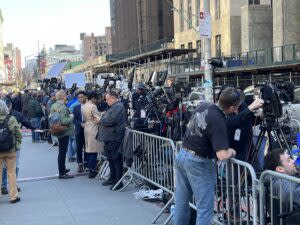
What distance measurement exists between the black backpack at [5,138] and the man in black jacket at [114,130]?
159cm

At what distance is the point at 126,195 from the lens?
24.6 ft

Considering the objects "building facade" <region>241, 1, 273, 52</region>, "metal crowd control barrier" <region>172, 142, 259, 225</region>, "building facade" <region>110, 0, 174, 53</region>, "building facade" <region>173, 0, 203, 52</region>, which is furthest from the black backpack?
"building facade" <region>110, 0, 174, 53</region>

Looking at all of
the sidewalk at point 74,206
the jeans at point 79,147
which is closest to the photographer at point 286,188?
the sidewalk at point 74,206

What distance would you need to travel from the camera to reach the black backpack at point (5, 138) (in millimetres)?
6715

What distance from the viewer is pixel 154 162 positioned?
6801 mm

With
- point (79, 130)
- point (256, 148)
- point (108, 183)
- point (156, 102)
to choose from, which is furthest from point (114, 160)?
point (256, 148)

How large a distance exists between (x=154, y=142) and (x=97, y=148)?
8.18ft

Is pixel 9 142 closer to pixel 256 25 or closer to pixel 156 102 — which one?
pixel 156 102

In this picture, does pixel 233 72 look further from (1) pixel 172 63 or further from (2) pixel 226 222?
(2) pixel 226 222

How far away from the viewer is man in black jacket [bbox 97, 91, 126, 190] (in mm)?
7691

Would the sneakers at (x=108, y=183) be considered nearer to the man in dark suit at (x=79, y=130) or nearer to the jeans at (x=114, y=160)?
the jeans at (x=114, y=160)

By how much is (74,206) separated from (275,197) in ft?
Result: 12.5

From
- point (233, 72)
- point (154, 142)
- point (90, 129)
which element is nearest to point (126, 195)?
point (154, 142)

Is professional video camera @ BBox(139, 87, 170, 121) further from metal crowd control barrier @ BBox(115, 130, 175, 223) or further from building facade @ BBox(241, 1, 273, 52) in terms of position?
building facade @ BBox(241, 1, 273, 52)
